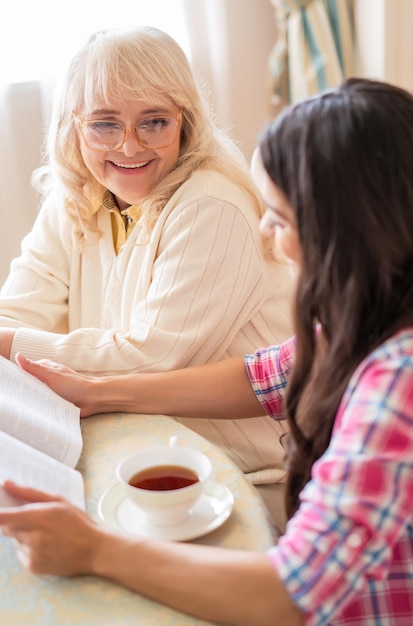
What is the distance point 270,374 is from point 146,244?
1.64ft

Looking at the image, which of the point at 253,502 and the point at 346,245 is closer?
the point at 346,245

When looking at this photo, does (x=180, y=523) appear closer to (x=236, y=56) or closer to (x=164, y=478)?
(x=164, y=478)

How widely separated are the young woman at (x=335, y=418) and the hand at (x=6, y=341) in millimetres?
638

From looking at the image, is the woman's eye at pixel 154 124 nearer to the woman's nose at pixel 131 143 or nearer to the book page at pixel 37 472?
the woman's nose at pixel 131 143

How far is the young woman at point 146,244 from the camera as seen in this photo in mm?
1552

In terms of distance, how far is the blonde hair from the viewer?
164 centimetres

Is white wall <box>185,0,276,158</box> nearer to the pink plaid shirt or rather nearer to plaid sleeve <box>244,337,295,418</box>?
plaid sleeve <box>244,337,295,418</box>

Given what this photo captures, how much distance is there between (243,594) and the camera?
2.71 feet

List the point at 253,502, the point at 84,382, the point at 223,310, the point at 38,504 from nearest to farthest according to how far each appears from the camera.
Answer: the point at 38,504, the point at 253,502, the point at 84,382, the point at 223,310

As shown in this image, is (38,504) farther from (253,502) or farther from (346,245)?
(346,245)


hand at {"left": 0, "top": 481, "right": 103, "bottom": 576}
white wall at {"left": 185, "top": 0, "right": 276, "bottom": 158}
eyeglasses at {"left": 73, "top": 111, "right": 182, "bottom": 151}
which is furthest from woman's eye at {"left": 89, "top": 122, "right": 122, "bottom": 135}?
white wall at {"left": 185, "top": 0, "right": 276, "bottom": 158}

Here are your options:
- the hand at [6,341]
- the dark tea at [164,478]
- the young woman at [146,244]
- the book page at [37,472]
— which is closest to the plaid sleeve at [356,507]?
the dark tea at [164,478]

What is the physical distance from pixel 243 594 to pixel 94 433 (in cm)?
53

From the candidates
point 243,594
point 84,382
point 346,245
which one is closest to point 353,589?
point 243,594
